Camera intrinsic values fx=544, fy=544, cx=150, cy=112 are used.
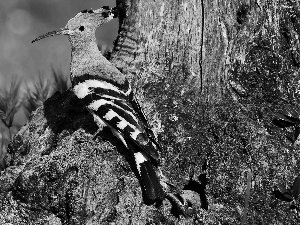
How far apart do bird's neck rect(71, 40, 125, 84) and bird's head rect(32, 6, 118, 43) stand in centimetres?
4

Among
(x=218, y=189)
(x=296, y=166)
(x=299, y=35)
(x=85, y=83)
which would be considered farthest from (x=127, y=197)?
(x=299, y=35)

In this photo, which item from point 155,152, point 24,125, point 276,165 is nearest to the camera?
point 155,152

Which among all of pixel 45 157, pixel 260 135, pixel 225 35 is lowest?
pixel 260 135

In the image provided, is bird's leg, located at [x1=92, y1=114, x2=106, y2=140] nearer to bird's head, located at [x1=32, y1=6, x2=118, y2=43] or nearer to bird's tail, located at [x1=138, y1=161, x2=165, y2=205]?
bird's tail, located at [x1=138, y1=161, x2=165, y2=205]

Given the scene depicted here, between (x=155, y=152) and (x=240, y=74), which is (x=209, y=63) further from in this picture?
(x=155, y=152)

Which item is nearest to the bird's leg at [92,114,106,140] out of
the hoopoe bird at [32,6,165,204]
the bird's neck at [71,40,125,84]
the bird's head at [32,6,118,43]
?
the hoopoe bird at [32,6,165,204]

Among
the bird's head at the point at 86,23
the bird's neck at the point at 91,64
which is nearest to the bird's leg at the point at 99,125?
the bird's neck at the point at 91,64

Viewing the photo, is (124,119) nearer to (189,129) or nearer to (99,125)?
(99,125)

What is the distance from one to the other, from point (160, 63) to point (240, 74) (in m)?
0.41

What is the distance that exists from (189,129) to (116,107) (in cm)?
37

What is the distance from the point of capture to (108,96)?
2.55m

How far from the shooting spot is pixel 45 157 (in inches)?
101

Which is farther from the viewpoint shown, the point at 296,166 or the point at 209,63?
the point at 209,63

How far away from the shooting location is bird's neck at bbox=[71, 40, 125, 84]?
2.64 metres
